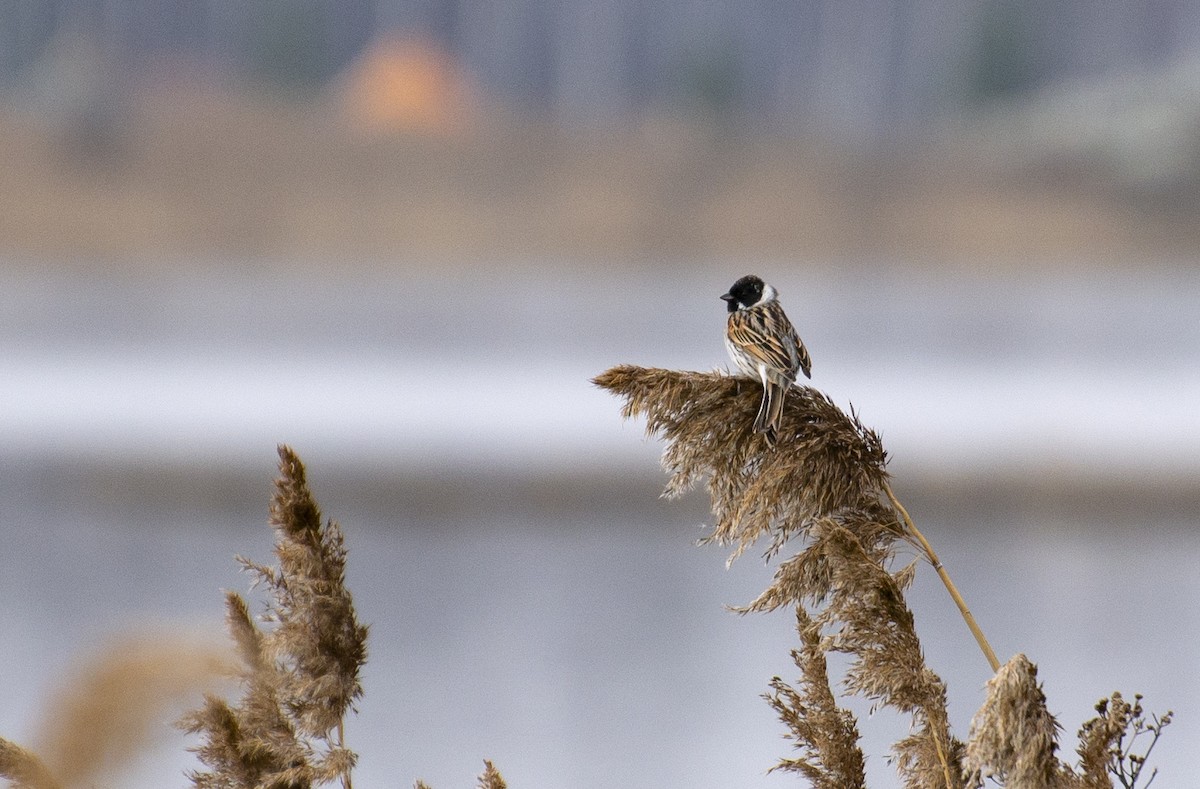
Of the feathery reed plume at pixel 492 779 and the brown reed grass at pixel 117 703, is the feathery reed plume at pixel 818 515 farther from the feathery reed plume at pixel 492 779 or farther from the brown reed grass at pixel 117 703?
the brown reed grass at pixel 117 703

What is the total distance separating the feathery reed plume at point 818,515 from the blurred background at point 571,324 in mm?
733

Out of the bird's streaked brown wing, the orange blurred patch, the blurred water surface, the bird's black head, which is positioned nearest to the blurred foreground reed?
the blurred water surface

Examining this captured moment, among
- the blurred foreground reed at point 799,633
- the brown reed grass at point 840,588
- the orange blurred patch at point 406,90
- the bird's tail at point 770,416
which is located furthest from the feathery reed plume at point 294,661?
the orange blurred patch at point 406,90

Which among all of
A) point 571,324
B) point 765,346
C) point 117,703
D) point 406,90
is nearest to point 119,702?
point 117,703

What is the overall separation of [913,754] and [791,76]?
75.5 ft

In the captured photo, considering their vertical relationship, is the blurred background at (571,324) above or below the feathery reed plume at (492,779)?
above

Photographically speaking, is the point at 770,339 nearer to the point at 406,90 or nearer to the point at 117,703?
the point at 117,703

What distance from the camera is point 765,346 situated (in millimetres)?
2764

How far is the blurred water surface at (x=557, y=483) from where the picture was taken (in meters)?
7.80

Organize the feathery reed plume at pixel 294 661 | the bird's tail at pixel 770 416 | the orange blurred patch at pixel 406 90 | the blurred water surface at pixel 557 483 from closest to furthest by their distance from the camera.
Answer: the feathery reed plume at pixel 294 661 < the bird's tail at pixel 770 416 < the blurred water surface at pixel 557 483 < the orange blurred patch at pixel 406 90

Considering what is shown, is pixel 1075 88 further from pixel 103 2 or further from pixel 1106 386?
pixel 103 2

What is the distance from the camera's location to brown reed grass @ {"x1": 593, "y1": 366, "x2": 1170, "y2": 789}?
147 centimetres

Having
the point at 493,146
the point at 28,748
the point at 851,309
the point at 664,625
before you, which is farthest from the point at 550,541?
the point at 493,146

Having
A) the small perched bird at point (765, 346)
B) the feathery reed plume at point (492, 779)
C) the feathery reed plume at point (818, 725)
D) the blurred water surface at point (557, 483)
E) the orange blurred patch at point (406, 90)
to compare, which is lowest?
the feathery reed plume at point (492, 779)
